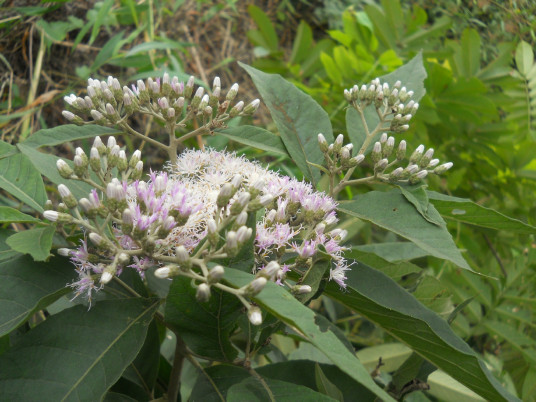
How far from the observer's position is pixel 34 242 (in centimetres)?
72

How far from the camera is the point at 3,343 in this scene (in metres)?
0.93

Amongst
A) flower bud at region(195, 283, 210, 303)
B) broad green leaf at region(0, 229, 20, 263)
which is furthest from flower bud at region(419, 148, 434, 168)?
broad green leaf at region(0, 229, 20, 263)

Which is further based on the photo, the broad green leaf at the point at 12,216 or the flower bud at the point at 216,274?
the broad green leaf at the point at 12,216

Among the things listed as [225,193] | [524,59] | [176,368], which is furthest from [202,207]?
[524,59]

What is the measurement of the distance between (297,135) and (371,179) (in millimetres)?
193

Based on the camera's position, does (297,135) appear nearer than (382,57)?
Yes

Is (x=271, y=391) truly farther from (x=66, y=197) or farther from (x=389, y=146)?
(x=389, y=146)

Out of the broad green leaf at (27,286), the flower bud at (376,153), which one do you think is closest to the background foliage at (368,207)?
the broad green leaf at (27,286)

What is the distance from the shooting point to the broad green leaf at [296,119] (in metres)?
1.11

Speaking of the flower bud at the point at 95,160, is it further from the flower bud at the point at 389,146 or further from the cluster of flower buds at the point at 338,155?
the flower bud at the point at 389,146

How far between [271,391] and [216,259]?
0.25 m

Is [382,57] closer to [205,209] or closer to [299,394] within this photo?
[205,209]

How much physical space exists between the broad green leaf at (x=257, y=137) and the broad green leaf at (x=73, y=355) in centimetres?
45

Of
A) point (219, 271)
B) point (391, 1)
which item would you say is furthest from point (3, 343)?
point (391, 1)
